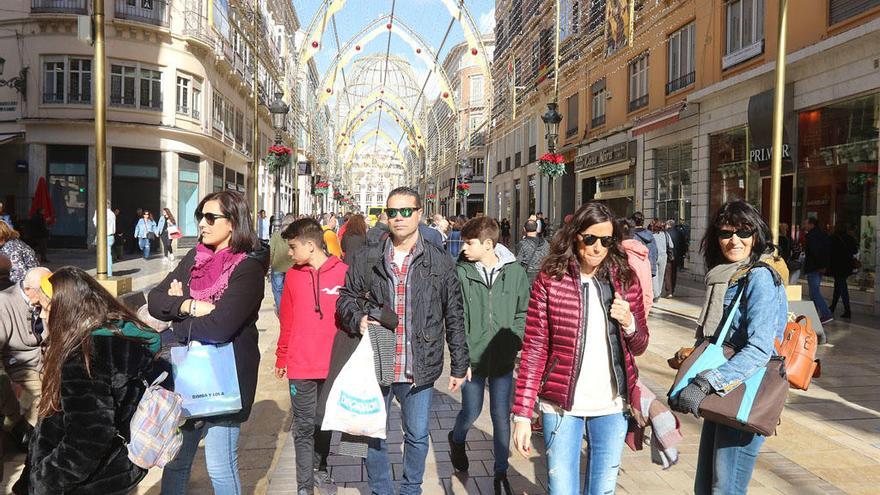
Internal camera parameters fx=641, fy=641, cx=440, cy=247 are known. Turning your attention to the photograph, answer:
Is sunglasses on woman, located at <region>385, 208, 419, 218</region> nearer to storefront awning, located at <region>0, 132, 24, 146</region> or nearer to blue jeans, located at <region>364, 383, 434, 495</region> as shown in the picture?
blue jeans, located at <region>364, 383, 434, 495</region>

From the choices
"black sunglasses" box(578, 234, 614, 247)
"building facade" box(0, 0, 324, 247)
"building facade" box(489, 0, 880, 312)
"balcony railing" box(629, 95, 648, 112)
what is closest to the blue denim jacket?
"black sunglasses" box(578, 234, 614, 247)

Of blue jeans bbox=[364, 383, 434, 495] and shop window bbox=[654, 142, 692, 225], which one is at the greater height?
shop window bbox=[654, 142, 692, 225]

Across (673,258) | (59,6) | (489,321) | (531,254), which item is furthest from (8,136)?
(489,321)

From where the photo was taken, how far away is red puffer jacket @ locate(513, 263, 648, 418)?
2.84 meters

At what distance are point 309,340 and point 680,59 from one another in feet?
60.3

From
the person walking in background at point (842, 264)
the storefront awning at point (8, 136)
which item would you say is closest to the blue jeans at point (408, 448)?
the person walking in background at point (842, 264)

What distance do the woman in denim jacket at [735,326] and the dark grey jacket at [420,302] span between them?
1296 millimetres

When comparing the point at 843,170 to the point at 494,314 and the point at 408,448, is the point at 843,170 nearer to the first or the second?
the point at 494,314

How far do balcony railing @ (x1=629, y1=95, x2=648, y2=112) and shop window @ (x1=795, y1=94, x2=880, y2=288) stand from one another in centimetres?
770

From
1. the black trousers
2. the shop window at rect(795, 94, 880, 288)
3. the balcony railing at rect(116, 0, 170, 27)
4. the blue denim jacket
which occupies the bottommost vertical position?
the black trousers

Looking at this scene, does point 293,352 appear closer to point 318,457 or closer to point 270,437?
point 318,457

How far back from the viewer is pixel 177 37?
25.3m

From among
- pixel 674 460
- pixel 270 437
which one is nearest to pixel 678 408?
pixel 674 460

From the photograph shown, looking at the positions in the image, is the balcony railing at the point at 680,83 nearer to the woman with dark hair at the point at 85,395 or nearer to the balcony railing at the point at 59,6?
the woman with dark hair at the point at 85,395
